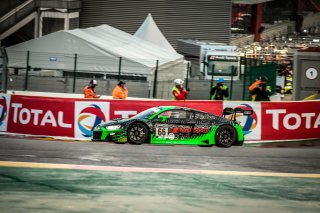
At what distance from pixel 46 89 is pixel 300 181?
1580 centimetres

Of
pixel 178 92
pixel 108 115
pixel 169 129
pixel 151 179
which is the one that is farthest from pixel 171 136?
pixel 151 179

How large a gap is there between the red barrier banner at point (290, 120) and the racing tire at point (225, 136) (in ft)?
6.63

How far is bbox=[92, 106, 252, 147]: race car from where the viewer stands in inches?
707

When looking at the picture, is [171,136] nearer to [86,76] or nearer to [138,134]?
[138,134]

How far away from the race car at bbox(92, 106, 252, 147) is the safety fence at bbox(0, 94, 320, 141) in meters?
1.34

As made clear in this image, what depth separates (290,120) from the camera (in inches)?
805

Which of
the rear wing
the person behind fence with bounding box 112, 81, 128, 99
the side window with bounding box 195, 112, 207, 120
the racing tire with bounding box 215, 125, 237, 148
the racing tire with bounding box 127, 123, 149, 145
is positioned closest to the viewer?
the racing tire with bounding box 127, 123, 149, 145

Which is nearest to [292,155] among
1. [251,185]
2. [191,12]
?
[251,185]

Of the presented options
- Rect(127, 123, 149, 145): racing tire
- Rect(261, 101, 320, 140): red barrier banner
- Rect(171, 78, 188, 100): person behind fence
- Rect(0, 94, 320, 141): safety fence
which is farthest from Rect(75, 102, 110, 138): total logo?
Rect(261, 101, 320, 140): red barrier banner

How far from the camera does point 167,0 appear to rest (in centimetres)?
4684

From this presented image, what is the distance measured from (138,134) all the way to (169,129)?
80 centimetres

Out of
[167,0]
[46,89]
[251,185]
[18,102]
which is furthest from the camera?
[167,0]

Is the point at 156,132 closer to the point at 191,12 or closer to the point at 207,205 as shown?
the point at 207,205

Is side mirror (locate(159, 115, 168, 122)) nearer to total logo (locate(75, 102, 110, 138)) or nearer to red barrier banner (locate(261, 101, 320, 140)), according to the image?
total logo (locate(75, 102, 110, 138))
